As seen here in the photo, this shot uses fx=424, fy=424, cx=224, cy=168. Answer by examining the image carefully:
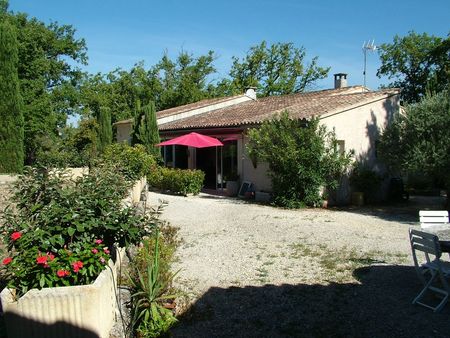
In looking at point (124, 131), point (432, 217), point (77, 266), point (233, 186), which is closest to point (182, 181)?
point (233, 186)

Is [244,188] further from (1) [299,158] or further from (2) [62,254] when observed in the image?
(2) [62,254]

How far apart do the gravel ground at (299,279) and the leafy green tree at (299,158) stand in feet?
8.92

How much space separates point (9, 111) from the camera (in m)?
19.8

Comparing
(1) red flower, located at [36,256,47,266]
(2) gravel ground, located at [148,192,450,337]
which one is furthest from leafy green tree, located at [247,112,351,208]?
(1) red flower, located at [36,256,47,266]

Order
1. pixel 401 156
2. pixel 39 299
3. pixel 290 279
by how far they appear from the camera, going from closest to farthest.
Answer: pixel 39 299 → pixel 290 279 → pixel 401 156

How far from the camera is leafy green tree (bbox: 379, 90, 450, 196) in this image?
1296 centimetres

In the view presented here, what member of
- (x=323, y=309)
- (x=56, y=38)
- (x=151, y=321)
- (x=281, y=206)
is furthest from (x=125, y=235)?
(x=56, y=38)

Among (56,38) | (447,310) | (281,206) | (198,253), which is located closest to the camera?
(447,310)

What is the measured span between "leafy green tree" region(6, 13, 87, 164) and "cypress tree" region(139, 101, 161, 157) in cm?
1450

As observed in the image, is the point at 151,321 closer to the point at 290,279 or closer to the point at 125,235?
the point at 125,235

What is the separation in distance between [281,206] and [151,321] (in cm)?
1089

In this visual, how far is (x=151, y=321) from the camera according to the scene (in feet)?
16.5

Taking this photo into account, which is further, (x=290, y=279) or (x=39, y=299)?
(x=290, y=279)

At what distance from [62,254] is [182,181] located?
47.9ft
